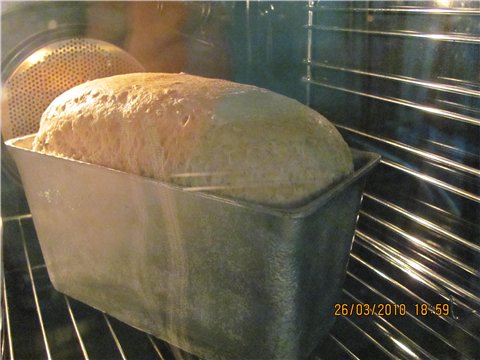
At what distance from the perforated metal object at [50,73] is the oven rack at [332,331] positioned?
0.29m

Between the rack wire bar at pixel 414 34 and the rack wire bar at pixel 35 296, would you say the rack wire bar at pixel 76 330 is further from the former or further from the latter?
the rack wire bar at pixel 414 34

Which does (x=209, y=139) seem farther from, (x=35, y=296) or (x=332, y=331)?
(x=35, y=296)

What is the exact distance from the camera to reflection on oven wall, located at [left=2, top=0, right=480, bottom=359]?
2.24ft

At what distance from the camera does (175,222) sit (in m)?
0.56

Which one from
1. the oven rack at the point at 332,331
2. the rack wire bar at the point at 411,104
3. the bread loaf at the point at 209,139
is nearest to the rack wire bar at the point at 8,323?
the oven rack at the point at 332,331

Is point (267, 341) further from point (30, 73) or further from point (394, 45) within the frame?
point (30, 73)

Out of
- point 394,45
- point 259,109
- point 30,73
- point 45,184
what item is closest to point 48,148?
point 45,184

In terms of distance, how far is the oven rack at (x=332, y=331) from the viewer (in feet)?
2.09

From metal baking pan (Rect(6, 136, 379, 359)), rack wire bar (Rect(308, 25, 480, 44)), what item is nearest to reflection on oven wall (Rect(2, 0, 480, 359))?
rack wire bar (Rect(308, 25, 480, 44))

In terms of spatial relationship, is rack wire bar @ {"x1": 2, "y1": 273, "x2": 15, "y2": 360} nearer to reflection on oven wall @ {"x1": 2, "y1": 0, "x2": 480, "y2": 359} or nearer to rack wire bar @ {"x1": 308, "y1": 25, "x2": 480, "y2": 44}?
reflection on oven wall @ {"x1": 2, "y1": 0, "x2": 480, "y2": 359}

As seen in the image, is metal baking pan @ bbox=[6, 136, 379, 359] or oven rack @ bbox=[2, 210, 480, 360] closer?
metal baking pan @ bbox=[6, 136, 379, 359]

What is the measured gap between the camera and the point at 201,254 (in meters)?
0.56
